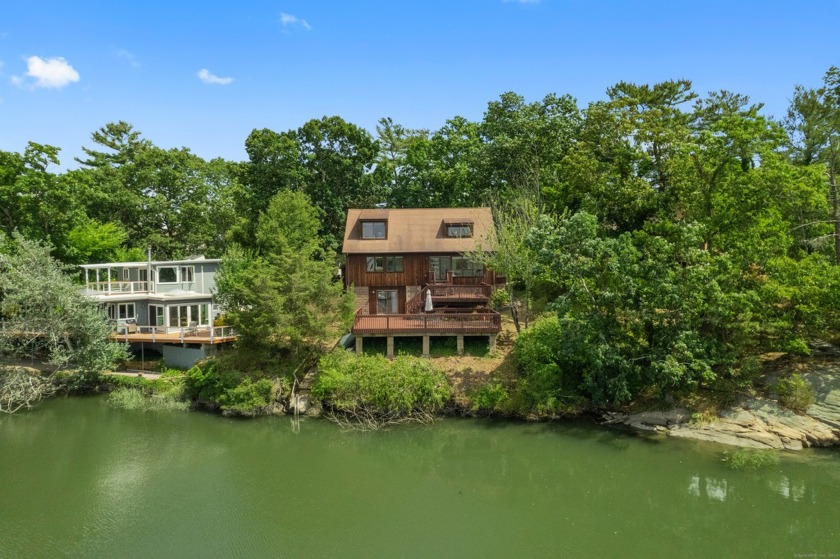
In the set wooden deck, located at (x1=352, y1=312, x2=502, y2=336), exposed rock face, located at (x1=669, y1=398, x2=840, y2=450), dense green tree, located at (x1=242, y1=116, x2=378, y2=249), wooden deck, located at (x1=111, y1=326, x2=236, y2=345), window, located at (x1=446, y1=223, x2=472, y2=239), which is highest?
dense green tree, located at (x1=242, y1=116, x2=378, y2=249)

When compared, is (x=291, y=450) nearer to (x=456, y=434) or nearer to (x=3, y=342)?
(x=456, y=434)

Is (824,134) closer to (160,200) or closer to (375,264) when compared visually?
(375,264)

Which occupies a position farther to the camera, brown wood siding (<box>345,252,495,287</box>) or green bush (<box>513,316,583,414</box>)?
brown wood siding (<box>345,252,495,287</box>)

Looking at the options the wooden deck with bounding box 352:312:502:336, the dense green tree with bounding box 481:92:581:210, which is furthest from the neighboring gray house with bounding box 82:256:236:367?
the dense green tree with bounding box 481:92:581:210

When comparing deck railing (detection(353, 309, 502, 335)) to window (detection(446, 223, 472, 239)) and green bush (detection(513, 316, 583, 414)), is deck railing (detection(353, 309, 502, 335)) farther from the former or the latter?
window (detection(446, 223, 472, 239))

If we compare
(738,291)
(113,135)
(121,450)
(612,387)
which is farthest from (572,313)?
(113,135)

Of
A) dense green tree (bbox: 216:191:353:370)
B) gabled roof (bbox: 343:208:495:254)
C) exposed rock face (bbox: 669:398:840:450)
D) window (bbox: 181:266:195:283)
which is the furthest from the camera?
window (bbox: 181:266:195:283)
